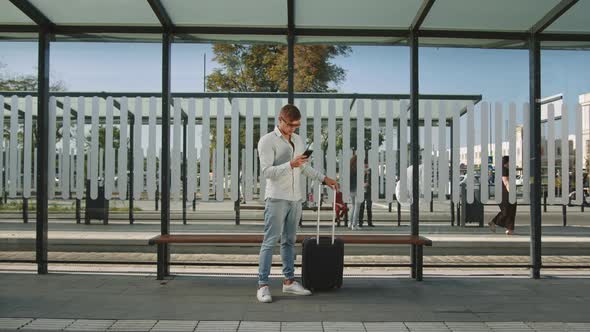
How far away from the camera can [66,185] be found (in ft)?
22.1

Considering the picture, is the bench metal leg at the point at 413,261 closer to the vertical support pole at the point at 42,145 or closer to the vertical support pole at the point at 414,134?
the vertical support pole at the point at 414,134

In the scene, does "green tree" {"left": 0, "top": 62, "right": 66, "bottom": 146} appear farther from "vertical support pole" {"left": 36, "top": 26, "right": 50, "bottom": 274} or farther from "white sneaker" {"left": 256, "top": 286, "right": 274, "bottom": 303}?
"white sneaker" {"left": 256, "top": 286, "right": 274, "bottom": 303}

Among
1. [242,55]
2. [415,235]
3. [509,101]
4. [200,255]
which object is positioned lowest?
[200,255]

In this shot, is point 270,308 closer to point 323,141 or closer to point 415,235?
point 415,235

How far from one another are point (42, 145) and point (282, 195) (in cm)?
281

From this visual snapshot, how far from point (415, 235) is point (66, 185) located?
3.83 meters

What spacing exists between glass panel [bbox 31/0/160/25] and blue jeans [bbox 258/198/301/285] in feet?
7.73

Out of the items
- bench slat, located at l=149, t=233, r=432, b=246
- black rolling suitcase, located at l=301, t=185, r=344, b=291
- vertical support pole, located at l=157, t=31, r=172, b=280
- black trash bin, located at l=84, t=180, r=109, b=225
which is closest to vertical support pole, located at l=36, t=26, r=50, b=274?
vertical support pole, located at l=157, t=31, r=172, b=280

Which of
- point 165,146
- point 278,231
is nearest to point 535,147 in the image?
point 278,231

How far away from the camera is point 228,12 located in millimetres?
6023

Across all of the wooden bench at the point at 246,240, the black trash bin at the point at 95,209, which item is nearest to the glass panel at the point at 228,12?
the wooden bench at the point at 246,240

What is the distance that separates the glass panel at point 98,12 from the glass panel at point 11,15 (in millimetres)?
205

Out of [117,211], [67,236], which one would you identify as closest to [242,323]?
[67,236]

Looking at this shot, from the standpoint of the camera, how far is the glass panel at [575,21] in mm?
5836
